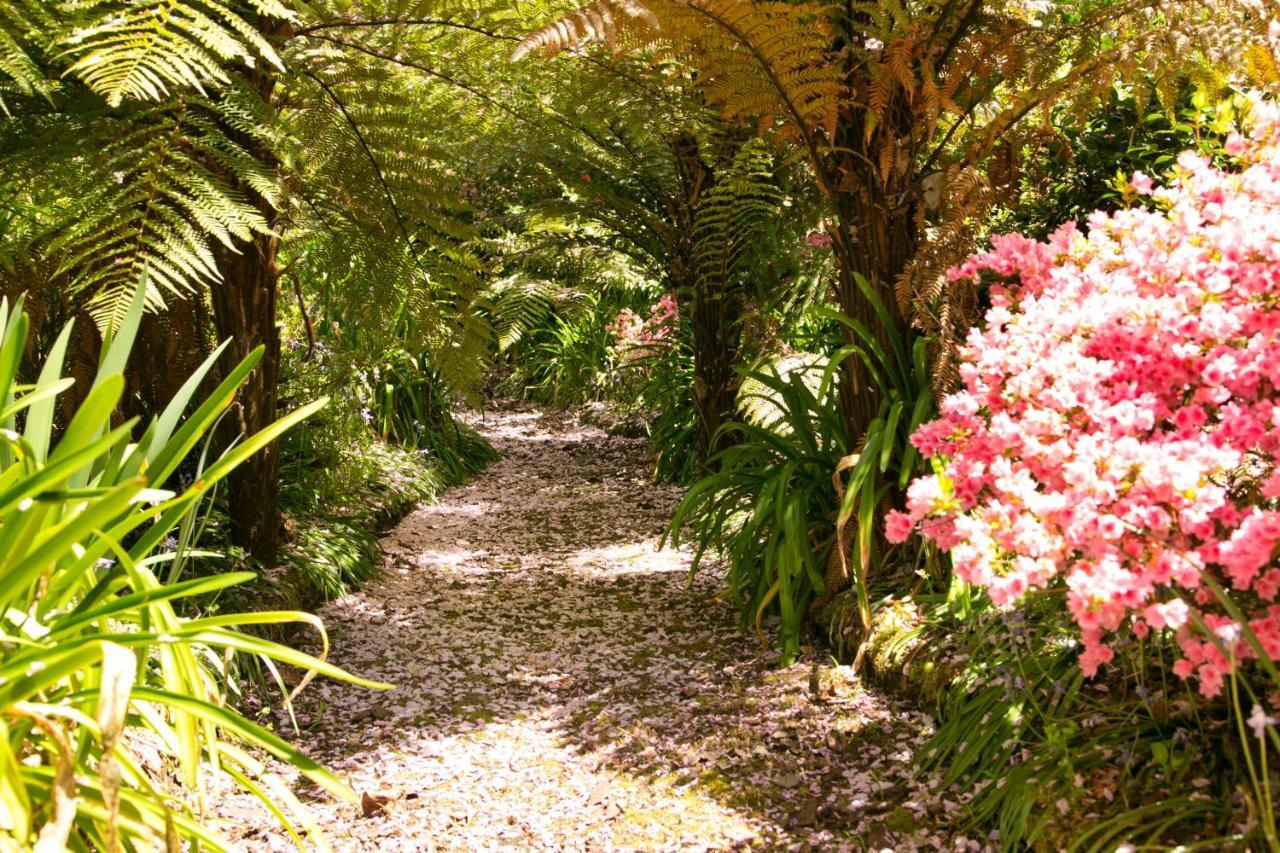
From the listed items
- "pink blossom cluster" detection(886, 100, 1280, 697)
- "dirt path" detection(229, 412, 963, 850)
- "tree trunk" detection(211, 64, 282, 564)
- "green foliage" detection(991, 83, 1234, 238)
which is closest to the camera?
"pink blossom cluster" detection(886, 100, 1280, 697)

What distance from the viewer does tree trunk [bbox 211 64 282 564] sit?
3.01 metres

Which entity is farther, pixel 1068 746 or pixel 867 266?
pixel 867 266

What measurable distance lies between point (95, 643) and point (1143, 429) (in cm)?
144

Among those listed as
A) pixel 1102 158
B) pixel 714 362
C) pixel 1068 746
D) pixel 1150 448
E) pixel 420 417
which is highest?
pixel 1102 158

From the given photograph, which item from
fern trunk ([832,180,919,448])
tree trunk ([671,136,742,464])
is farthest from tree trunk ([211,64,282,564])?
tree trunk ([671,136,742,464])

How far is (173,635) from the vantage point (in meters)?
1.32

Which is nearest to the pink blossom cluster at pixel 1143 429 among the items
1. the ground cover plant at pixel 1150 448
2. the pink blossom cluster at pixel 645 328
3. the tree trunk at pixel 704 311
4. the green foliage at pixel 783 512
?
the ground cover plant at pixel 1150 448

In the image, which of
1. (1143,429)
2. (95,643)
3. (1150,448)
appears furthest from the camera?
(1143,429)

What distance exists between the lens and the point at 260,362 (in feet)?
10.3

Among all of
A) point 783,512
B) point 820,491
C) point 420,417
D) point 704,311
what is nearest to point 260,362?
point 783,512

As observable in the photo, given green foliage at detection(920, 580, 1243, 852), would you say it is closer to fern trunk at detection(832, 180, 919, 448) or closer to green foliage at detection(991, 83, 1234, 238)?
fern trunk at detection(832, 180, 919, 448)

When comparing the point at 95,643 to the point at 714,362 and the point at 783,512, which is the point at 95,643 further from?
the point at 714,362

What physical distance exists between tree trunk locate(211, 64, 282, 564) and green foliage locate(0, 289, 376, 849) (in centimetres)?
122

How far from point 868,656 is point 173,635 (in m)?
1.84
